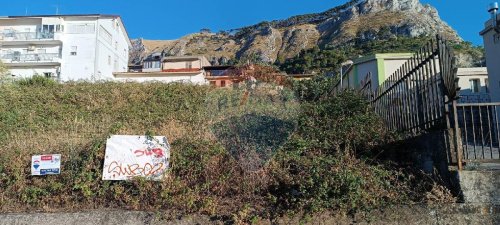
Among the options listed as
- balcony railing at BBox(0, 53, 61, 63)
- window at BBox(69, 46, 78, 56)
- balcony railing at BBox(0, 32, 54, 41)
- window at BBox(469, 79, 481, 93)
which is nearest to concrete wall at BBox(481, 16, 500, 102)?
window at BBox(469, 79, 481, 93)

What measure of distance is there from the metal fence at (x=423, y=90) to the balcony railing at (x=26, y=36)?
46.6 m

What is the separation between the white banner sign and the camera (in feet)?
20.1

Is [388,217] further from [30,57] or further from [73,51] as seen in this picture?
[30,57]

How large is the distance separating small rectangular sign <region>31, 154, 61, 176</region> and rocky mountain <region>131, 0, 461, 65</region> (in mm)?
75437

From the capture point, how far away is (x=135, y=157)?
20.6 feet

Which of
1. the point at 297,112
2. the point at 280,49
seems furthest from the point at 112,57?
the point at 280,49

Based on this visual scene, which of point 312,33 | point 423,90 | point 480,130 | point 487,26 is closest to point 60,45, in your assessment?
point 487,26

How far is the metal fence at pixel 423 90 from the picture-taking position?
5.13 m

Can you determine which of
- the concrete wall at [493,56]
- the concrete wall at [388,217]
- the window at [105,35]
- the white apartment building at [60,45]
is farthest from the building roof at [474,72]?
the window at [105,35]

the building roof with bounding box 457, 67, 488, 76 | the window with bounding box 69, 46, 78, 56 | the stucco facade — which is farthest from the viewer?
the window with bounding box 69, 46, 78, 56

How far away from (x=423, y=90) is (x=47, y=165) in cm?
589

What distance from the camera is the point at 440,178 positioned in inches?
207

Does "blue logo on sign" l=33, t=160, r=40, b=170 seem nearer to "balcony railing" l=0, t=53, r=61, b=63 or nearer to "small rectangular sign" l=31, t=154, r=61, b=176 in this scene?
"small rectangular sign" l=31, t=154, r=61, b=176

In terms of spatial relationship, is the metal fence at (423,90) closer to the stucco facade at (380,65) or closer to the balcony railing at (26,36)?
the stucco facade at (380,65)
